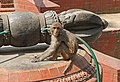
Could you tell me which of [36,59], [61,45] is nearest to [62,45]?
[61,45]

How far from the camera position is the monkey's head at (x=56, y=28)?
4089 millimetres

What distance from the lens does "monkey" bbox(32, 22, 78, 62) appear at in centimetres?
418

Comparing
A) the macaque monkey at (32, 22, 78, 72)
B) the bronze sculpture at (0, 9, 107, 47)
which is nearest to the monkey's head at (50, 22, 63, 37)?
the macaque monkey at (32, 22, 78, 72)

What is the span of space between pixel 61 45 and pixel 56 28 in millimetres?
252

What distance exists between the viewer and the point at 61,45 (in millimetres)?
A: 4250

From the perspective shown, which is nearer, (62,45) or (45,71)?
(45,71)

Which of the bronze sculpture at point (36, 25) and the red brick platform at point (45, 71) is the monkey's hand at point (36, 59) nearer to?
the red brick platform at point (45, 71)

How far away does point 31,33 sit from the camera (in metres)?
4.38

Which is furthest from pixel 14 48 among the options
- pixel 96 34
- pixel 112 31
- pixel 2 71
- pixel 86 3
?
pixel 86 3

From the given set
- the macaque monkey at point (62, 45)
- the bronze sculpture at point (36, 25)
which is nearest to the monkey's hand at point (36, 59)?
the macaque monkey at point (62, 45)

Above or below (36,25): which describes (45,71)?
below

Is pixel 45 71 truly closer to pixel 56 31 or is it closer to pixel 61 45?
pixel 61 45

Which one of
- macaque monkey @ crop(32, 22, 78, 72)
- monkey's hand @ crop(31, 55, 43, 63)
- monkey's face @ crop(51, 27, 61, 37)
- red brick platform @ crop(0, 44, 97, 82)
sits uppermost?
monkey's face @ crop(51, 27, 61, 37)

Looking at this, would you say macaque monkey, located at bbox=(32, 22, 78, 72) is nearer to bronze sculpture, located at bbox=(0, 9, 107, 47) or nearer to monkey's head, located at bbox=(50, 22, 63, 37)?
monkey's head, located at bbox=(50, 22, 63, 37)
